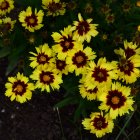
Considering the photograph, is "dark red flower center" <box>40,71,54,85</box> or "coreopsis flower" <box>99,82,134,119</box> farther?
"dark red flower center" <box>40,71,54,85</box>

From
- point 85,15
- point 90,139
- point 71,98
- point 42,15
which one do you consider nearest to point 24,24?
point 42,15

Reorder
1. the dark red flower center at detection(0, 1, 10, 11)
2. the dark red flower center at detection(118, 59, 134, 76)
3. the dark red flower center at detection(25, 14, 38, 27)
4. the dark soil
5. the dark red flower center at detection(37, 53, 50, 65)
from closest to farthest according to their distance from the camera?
the dark red flower center at detection(118, 59, 134, 76) → the dark red flower center at detection(37, 53, 50, 65) → the dark red flower center at detection(25, 14, 38, 27) → the dark red flower center at detection(0, 1, 10, 11) → the dark soil

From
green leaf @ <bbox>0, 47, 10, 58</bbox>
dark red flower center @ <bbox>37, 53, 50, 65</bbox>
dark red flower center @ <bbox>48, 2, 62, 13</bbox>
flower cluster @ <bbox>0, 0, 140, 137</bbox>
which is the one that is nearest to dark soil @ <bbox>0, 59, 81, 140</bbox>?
flower cluster @ <bbox>0, 0, 140, 137</bbox>

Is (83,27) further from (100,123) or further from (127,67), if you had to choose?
(100,123)

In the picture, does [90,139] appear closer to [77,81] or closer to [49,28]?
→ [77,81]

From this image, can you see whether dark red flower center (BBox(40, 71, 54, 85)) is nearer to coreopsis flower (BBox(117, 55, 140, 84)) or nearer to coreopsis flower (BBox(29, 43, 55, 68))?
coreopsis flower (BBox(29, 43, 55, 68))

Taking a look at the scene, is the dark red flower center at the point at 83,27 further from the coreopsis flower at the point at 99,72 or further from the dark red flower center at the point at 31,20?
the dark red flower center at the point at 31,20
